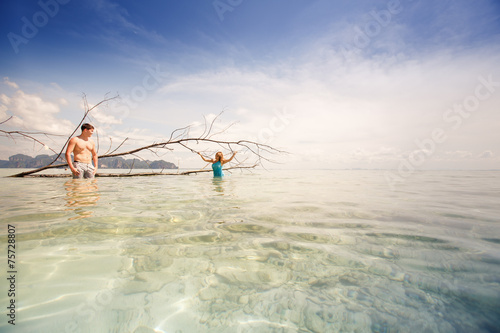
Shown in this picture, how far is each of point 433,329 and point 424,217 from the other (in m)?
2.75

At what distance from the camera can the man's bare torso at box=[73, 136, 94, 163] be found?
7.28 metres

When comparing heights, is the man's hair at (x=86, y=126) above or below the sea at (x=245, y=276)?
above

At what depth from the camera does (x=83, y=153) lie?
745 centimetres

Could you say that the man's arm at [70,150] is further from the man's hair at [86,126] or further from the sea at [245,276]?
the sea at [245,276]

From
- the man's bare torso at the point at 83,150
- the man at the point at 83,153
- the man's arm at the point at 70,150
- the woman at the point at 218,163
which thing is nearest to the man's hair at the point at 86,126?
the man at the point at 83,153

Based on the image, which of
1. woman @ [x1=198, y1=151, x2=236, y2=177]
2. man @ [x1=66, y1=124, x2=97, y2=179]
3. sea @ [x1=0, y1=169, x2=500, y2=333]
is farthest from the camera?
woman @ [x1=198, y1=151, x2=236, y2=177]

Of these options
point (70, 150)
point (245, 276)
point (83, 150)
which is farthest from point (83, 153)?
point (245, 276)

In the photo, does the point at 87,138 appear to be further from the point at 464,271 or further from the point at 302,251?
the point at 464,271

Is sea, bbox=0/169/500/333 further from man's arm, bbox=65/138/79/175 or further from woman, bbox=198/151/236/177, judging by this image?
woman, bbox=198/151/236/177

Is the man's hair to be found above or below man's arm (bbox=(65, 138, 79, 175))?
above

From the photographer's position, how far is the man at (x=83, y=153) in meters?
7.22

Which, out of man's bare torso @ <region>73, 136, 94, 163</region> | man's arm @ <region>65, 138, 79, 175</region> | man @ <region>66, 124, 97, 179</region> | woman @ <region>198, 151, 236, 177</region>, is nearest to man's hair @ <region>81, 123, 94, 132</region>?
man @ <region>66, 124, 97, 179</region>

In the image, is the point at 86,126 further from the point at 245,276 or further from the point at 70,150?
the point at 245,276

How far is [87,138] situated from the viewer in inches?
298
